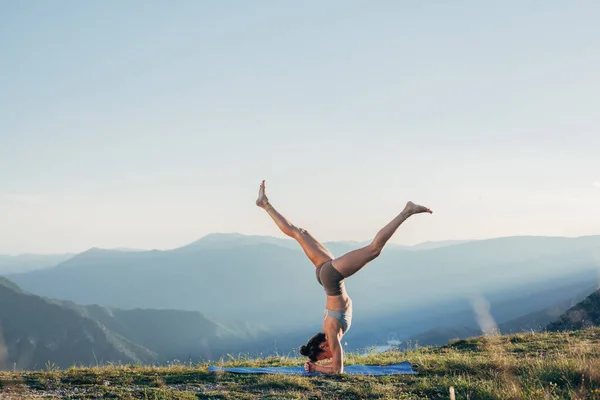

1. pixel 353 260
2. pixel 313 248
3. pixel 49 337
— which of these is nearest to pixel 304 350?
pixel 313 248

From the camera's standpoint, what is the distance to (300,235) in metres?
10.9

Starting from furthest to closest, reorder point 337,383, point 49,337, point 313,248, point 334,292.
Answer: point 49,337
point 313,248
point 334,292
point 337,383

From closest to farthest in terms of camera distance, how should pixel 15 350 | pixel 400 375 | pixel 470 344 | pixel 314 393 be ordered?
pixel 314 393, pixel 400 375, pixel 470 344, pixel 15 350

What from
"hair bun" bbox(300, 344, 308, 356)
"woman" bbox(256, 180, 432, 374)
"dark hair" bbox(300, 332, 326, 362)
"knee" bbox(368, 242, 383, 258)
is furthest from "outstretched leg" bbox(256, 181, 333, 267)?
"hair bun" bbox(300, 344, 308, 356)

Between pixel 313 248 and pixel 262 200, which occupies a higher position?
pixel 262 200

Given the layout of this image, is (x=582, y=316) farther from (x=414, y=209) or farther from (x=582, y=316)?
(x=414, y=209)

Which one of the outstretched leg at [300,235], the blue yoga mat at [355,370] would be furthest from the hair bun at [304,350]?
the outstretched leg at [300,235]

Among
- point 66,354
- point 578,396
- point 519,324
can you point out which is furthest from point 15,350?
point 578,396

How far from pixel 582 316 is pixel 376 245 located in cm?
2488

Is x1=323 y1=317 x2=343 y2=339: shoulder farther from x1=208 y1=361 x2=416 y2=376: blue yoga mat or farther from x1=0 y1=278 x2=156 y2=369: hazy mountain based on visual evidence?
x1=0 y1=278 x2=156 y2=369: hazy mountain

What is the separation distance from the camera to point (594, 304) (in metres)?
29.3

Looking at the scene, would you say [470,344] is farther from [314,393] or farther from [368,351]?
[314,393]

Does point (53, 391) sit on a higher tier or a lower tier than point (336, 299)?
lower

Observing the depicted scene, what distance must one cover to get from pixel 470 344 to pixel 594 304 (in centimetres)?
1884
